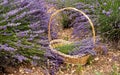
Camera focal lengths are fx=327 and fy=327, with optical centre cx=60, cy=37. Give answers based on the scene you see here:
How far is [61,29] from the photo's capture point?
4.48 metres

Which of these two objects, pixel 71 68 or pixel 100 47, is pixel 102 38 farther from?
pixel 71 68

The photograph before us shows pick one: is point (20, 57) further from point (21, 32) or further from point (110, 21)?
point (110, 21)

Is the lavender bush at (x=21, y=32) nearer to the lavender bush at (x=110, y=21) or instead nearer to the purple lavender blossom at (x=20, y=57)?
the purple lavender blossom at (x=20, y=57)

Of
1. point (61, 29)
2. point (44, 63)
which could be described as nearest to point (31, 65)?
point (44, 63)

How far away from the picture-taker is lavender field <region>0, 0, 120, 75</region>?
3.28m

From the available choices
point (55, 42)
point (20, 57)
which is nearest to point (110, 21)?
point (55, 42)

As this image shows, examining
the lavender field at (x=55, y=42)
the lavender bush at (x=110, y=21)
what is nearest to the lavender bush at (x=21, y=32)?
the lavender field at (x=55, y=42)

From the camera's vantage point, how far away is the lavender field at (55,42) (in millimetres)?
3279

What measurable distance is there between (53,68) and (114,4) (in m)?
1.12

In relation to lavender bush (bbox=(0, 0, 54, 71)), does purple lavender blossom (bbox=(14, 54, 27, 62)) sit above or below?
below

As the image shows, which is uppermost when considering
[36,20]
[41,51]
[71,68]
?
[36,20]

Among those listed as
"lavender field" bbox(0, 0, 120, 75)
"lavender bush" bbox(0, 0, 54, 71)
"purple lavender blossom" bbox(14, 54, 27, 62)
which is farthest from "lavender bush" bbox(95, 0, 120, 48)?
"purple lavender blossom" bbox(14, 54, 27, 62)

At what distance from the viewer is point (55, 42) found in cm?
388

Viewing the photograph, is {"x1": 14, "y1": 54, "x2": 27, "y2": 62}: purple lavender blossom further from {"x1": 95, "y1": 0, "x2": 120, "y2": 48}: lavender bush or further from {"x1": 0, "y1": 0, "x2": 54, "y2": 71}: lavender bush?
{"x1": 95, "y1": 0, "x2": 120, "y2": 48}: lavender bush
